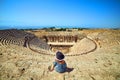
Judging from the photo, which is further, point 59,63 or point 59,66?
point 59,66

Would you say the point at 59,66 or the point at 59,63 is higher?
the point at 59,63

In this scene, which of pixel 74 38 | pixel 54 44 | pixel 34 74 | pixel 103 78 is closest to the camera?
pixel 103 78

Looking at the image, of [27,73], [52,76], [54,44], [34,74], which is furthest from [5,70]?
[54,44]

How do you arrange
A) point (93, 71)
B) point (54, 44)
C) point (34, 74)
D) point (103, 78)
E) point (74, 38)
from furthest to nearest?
point (74, 38) < point (54, 44) < point (93, 71) < point (34, 74) < point (103, 78)

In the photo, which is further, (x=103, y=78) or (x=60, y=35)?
(x=60, y=35)

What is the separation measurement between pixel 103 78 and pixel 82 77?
1252mm

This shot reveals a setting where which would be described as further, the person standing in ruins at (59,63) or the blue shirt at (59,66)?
the blue shirt at (59,66)

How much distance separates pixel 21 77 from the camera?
6.86 m

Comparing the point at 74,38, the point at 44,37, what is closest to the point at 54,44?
the point at 44,37

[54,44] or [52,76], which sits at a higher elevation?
[52,76]

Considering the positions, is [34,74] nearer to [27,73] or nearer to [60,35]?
[27,73]

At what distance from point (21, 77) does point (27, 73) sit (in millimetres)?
631

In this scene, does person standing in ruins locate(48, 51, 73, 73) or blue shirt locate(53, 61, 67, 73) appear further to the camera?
blue shirt locate(53, 61, 67, 73)

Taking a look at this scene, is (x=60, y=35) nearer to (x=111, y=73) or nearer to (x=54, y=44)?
(x=54, y=44)
